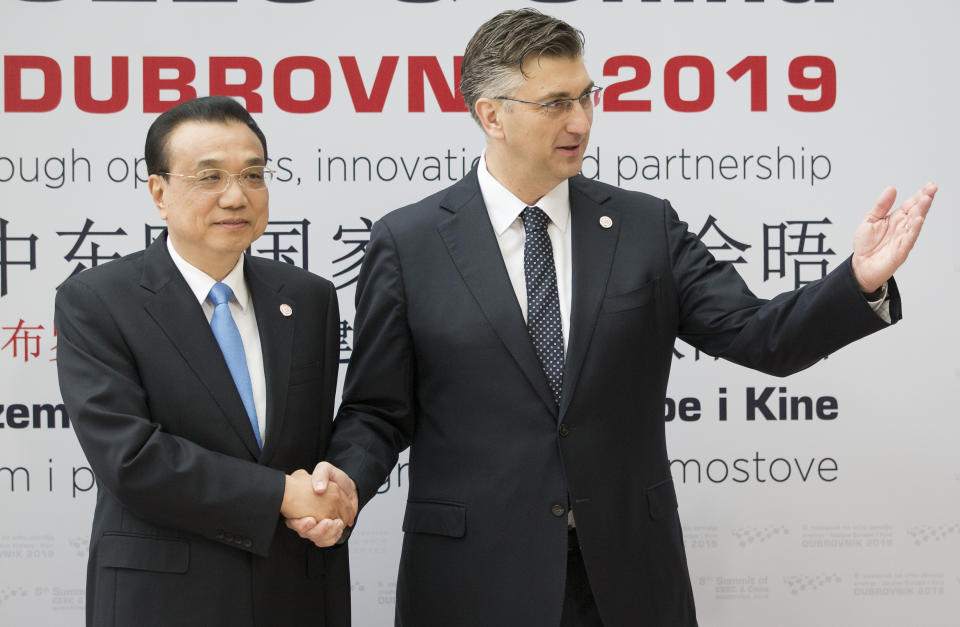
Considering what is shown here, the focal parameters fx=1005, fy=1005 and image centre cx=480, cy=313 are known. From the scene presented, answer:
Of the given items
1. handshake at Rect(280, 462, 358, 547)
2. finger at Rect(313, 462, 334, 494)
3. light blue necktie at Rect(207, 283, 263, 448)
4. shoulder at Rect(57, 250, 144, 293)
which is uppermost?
shoulder at Rect(57, 250, 144, 293)

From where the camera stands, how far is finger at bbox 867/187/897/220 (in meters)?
1.87

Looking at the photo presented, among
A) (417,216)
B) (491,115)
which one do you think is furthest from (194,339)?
A: (491,115)

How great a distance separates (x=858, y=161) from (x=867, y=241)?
1.23m

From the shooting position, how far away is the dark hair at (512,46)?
2.13 meters

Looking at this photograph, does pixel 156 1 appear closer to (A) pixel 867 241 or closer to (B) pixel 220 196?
(B) pixel 220 196

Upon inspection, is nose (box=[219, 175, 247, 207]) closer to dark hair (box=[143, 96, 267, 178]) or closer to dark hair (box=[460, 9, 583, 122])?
dark hair (box=[143, 96, 267, 178])

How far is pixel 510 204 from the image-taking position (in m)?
2.20

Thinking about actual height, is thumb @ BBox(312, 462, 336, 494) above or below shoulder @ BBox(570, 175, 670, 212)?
below

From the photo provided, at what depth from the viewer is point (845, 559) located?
3.03 metres

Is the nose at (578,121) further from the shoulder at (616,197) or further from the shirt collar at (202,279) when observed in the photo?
the shirt collar at (202,279)

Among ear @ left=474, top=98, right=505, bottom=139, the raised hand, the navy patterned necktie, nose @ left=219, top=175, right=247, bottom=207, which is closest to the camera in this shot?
the raised hand

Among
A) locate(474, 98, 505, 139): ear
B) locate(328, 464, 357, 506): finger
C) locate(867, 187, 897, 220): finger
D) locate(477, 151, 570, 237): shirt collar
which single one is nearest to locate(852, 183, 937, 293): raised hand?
locate(867, 187, 897, 220): finger

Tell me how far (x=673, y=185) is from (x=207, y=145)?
150 cm

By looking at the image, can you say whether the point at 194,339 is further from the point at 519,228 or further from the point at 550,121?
the point at 550,121
